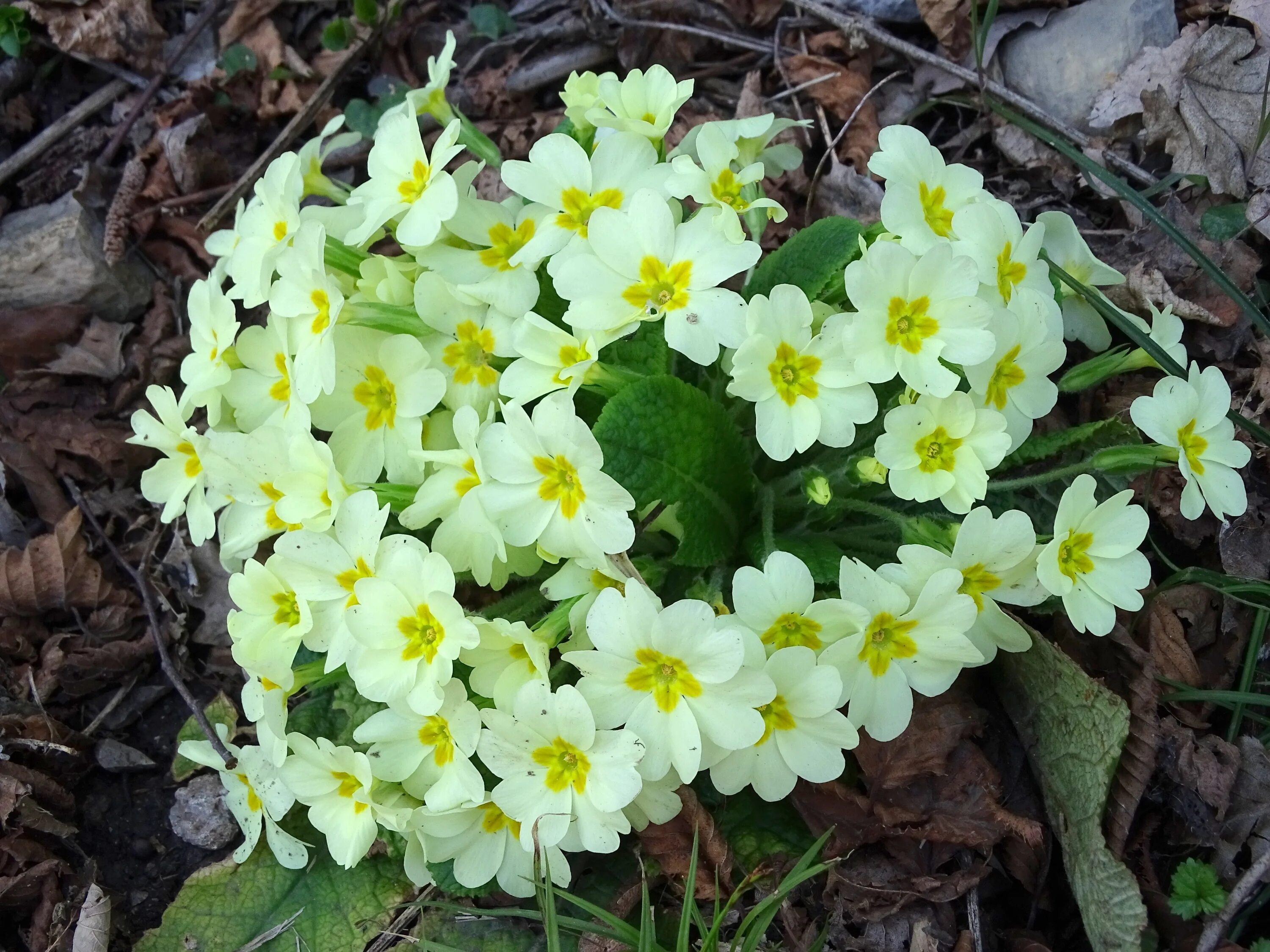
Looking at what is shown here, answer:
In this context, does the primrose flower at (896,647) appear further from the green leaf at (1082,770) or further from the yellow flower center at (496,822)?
the yellow flower center at (496,822)

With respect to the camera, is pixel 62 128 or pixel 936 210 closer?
pixel 936 210

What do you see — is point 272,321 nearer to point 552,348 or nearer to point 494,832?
point 552,348

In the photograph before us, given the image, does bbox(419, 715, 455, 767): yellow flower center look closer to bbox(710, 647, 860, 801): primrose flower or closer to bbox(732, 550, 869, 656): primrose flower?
bbox(710, 647, 860, 801): primrose flower

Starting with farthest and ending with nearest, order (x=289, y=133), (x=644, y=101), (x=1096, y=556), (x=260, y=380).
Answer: (x=289, y=133)
(x=260, y=380)
(x=644, y=101)
(x=1096, y=556)

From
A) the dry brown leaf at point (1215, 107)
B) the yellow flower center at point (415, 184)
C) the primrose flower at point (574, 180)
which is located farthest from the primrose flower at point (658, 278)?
the dry brown leaf at point (1215, 107)

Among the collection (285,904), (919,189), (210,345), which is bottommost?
(285,904)

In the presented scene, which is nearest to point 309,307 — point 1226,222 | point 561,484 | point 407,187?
point 407,187

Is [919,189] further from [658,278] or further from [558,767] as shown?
[558,767]

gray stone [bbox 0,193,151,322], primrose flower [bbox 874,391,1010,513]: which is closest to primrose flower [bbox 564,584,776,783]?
primrose flower [bbox 874,391,1010,513]
